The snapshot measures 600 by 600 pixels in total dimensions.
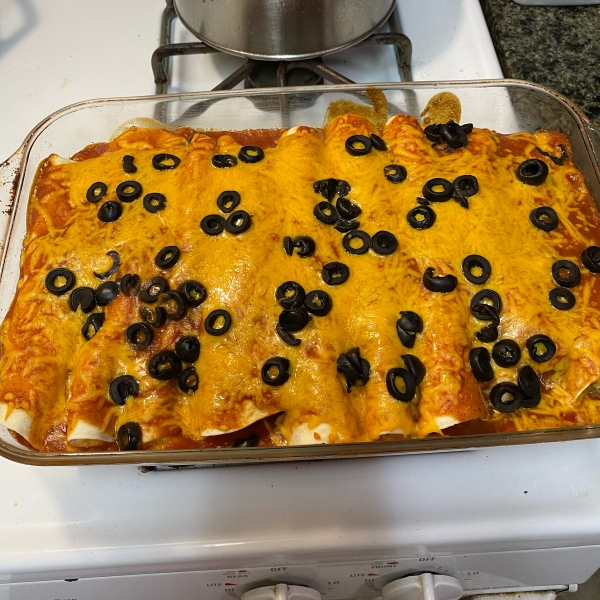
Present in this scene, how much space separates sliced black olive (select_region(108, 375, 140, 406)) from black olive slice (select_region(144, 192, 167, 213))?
1.36 ft

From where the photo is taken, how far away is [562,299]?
3.81ft

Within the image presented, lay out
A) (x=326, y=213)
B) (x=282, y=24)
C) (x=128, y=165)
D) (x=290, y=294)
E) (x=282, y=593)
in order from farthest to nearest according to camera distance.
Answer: (x=282, y=24), (x=128, y=165), (x=326, y=213), (x=290, y=294), (x=282, y=593)

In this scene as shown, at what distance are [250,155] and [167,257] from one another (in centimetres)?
35

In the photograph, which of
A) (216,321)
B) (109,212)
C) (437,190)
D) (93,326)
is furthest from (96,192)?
(437,190)

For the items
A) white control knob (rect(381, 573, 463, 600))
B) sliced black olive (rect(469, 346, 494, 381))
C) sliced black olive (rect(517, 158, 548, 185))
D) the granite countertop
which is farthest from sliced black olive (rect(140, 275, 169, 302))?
the granite countertop

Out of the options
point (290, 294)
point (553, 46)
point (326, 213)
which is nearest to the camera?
point (290, 294)

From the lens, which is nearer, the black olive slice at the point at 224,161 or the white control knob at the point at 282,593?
the white control knob at the point at 282,593

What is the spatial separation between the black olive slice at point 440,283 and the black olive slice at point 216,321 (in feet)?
1.47

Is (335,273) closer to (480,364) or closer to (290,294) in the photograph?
(290,294)

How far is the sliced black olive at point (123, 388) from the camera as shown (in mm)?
1115

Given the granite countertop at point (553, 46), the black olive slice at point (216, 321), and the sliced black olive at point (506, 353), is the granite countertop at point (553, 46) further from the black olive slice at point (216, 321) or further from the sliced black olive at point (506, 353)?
the black olive slice at point (216, 321)

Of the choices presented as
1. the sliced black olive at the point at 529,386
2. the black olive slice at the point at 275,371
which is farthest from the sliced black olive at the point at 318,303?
the sliced black olive at the point at 529,386

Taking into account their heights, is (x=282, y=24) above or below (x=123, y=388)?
above

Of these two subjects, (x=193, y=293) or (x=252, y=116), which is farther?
(x=252, y=116)
